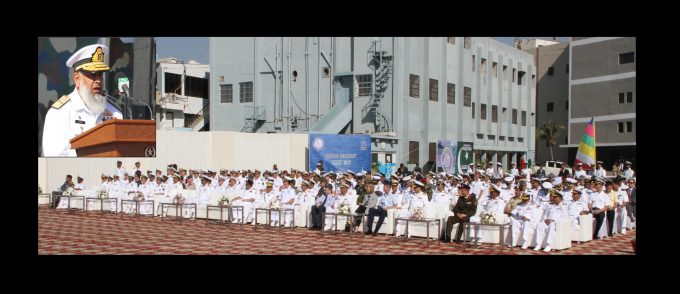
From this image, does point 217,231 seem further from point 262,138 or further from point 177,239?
point 262,138

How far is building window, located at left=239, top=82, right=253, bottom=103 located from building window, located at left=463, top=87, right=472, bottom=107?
12.2 meters

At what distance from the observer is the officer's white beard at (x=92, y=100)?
19625 millimetres

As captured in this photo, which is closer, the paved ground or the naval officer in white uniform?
the paved ground

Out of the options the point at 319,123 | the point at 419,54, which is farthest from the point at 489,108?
the point at 319,123

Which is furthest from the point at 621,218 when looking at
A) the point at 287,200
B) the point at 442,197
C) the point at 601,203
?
the point at 287,200

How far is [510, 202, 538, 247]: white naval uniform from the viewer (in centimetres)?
1177

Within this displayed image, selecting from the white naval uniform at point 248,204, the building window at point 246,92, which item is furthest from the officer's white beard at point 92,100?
the building window at point 246,92

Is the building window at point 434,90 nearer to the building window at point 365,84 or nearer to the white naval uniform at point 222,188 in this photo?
the building window at point 365,84

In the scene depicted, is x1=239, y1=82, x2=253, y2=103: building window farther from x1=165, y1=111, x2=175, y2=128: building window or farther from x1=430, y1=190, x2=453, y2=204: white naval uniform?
x1=430, y1=190, x2=453, y2=204: white naval uniform

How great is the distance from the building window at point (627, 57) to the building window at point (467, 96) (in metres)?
13.5

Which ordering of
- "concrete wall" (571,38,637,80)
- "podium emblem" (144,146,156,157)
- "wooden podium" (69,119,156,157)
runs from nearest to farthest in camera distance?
"wooden podium" (69,119,156,157), "podium emblem" (144,146,156,157), "concrete wall" (571,38,637,80)

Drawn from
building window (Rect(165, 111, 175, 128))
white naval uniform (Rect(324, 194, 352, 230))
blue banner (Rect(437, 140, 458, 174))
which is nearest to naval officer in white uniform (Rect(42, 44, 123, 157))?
white naval uniform (Rect(324, 194, 352, 230))

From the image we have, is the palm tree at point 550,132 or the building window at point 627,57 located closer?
the building window at point 627,57

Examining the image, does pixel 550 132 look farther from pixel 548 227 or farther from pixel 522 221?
pixel 548 227
